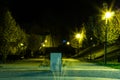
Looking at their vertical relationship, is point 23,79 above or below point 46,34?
below

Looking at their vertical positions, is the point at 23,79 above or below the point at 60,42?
below

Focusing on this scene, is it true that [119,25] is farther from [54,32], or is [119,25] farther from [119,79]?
[54,32]

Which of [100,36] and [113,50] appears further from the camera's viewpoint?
[113,50]

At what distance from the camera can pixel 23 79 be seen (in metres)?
23.2

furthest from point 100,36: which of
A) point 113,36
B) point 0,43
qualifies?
point 0,43

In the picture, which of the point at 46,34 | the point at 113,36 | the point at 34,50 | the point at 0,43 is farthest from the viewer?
the point at 46,34

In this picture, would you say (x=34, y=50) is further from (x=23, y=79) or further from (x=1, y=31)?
(x=23, y=79)

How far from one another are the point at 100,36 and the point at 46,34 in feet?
352

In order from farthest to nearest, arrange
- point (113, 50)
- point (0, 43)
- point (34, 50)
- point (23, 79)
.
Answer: point (34, 50) < point (113, 50) < point (0, 43) < point (23, 79)

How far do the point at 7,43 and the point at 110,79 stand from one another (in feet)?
104

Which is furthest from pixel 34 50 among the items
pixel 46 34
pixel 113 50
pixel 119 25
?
pixel 46 34

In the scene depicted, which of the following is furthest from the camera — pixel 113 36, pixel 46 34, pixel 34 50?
pixel 46 34

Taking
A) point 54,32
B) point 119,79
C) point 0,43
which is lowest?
point 119,79

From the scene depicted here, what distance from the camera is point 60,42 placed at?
175625 mm
